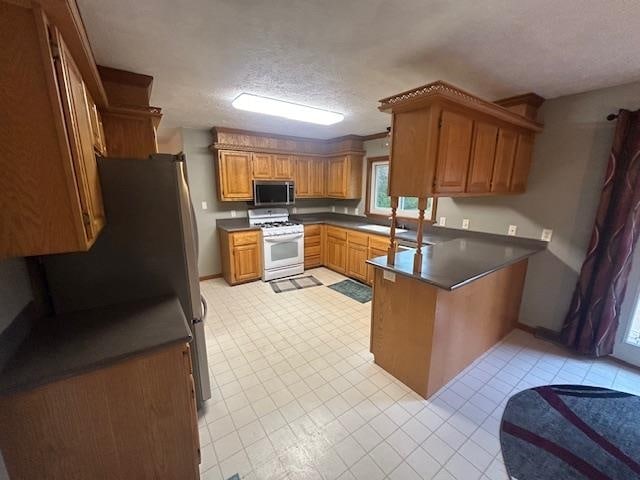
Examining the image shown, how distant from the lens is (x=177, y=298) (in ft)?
5.29

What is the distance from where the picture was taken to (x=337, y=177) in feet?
15.9

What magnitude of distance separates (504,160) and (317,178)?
123 inches

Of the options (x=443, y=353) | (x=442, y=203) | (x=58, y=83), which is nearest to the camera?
(x=58, y=83)

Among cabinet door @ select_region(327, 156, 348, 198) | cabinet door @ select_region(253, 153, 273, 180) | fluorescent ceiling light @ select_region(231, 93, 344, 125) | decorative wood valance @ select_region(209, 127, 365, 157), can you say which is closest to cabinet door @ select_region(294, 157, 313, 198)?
decorative wood valance @ select_region(209, 127, 365, 157)

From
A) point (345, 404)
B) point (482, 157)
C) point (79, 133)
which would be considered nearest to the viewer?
point (79, 133)

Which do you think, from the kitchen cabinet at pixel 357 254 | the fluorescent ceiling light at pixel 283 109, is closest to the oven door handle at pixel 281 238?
the kitchen cabinet at pixel 357 254

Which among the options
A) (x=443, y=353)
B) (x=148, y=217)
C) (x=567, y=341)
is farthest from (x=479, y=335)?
(x=148, y=217)

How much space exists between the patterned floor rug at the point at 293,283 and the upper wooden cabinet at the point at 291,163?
148 cm

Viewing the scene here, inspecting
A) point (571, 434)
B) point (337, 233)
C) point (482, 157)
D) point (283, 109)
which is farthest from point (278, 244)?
point (571, 434)

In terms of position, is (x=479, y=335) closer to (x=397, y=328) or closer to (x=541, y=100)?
(x=397, y=328)

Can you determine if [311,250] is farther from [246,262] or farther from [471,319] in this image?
[471,319]

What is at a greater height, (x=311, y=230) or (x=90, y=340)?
(x=90, y=340)

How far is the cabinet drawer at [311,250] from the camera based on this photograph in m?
4.79

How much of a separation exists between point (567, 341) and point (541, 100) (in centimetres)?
236
